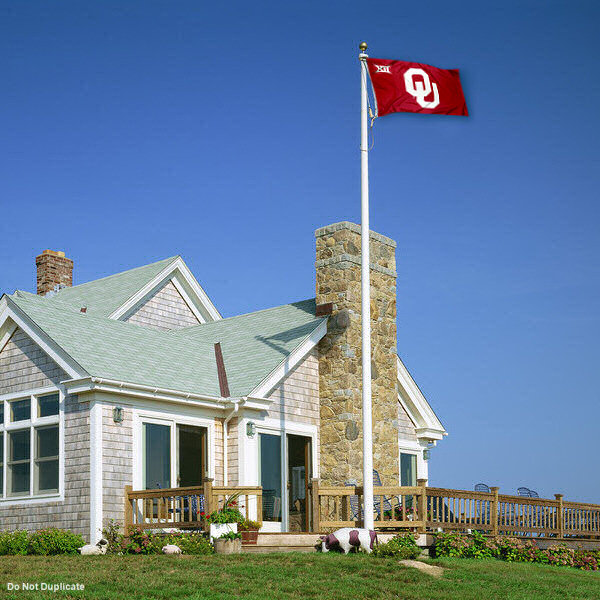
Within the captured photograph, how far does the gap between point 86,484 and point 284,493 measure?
14.7ft

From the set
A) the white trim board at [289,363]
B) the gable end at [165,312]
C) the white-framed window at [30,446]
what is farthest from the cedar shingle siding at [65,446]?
the gable end at [165,312]

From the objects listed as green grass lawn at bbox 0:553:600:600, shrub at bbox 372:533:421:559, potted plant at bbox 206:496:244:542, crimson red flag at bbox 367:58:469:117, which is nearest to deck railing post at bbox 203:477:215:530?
potted plant at bbox 206:496:244:542

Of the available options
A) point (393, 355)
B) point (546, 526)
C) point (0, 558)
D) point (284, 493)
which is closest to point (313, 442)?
point (284, 493)

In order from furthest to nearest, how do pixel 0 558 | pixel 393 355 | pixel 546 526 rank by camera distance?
pixel 393 355, pixel 546 526, pixel 0 558

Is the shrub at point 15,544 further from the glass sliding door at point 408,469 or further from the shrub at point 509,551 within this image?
the glass sliding door at point 408,469

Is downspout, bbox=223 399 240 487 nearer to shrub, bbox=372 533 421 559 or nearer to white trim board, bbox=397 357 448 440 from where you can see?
shrub, bbox=372 533 421 559

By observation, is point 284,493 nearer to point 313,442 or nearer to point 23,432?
point 313,442

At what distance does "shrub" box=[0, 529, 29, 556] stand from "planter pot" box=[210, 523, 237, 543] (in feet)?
11.7

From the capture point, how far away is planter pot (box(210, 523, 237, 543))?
52.9ft

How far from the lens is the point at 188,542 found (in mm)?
15766

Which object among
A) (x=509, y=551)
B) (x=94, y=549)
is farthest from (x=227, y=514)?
(x=509, y=551)

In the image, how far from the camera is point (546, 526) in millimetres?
20656

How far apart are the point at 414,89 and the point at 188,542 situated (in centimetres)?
898

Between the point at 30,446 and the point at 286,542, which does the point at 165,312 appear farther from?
the point at 286,542
